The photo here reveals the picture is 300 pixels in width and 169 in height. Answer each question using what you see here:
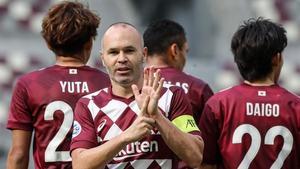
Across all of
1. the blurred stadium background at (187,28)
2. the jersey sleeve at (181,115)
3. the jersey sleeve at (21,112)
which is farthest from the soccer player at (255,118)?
the blurred stadium background at (187,28)

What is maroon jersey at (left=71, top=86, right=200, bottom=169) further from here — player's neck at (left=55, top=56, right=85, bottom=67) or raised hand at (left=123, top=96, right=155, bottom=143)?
player's neck at (left=55, top=56, right=85, bottom=67)

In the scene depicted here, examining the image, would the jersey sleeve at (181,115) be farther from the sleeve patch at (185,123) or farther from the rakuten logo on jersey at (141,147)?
the rakuten logo on jersey at (141,147)

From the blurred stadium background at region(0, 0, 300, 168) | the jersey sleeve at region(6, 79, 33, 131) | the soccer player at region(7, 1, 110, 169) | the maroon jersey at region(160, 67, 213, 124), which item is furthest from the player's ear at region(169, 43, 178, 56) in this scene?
the blurred stadium background at region(0, 0, 300, 168)

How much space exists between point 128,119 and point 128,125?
0.04 m

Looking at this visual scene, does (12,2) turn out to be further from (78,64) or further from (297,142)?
(297,142)

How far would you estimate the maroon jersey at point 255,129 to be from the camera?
6.72 meters

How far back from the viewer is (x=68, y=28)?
7168mm

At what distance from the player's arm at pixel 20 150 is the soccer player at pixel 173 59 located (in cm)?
127

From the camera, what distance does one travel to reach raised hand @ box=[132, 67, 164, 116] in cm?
620

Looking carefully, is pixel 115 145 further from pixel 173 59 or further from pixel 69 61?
pixel 173 59

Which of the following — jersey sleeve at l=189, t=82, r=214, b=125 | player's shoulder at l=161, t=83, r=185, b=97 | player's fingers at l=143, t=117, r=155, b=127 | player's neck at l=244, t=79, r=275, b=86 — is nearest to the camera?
player's fingers at l=143, t=117, r=155, b=127

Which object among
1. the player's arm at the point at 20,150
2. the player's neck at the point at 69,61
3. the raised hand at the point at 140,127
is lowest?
the player's arm at the point at 20,150

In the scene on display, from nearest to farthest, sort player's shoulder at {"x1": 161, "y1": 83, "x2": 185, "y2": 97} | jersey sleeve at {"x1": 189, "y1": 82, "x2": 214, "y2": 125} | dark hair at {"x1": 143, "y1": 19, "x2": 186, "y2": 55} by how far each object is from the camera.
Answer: player's shoulder at {"x1": 161, "y1": 83, "x2": 185, "y2": 97}
jersey sleeve at {"x1": 189, "y1": 82, "x2": 214, "y2": 125}
dark hair at {"x1": 143, "y1": 19, "x2": 186, "y2": 55}

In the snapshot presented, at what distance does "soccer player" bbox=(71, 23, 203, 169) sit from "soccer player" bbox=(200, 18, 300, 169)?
0.29 meters
